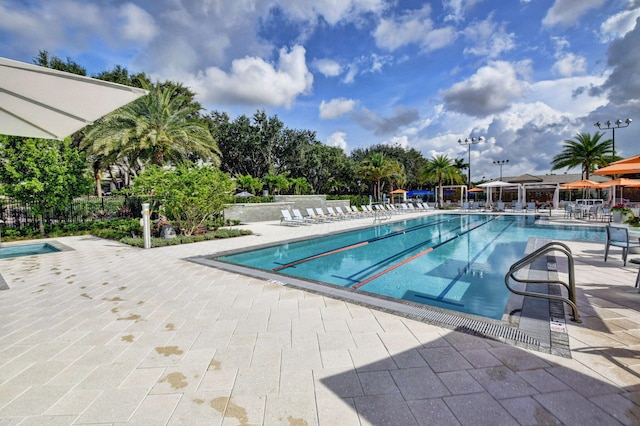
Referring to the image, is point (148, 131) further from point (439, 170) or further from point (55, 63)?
point (439, 170)

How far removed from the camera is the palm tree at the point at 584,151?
78.4ft

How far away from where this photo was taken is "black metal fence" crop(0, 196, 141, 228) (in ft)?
40.1

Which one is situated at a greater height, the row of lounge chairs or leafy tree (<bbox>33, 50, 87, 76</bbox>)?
leafy tree (<bbox>33, 50, 87, 76</bbox>)

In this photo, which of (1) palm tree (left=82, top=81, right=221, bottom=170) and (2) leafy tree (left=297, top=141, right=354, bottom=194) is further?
(2) leafy tree (left=297, top=141, right=354, bottom=194)

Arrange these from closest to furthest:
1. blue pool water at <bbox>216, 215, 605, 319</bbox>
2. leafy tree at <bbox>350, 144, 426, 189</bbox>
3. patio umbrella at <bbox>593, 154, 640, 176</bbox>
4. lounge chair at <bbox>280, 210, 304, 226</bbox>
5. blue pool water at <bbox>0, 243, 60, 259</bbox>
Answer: patio umbrella at <bbox>593, 154, 640, 176</bbox> < blue pool water at <bbox>216, 215, 605, 319</bbox> < blue pool water at <bbox>0, 243, 60, 259</bbox> < lounge chair at <bbox>280, 210, 304, 226</bbox> < leafy tree at <bbox>350, 144, 426, 189</bbox>

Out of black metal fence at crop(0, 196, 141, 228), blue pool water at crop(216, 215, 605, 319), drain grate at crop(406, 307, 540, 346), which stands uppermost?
black metal fence at crop(0, 196, 141, 228)

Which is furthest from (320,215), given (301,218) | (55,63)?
(55,63)

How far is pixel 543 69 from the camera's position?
38.4 ft

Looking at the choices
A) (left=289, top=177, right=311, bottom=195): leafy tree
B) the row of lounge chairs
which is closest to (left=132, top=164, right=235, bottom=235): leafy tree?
the row of lounge chairs

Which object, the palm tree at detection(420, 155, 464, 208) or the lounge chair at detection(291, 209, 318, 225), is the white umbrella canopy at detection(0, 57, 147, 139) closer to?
the lounge chair at detection(291, 209, 318, 225)

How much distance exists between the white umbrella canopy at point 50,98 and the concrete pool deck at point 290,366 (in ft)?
8.95

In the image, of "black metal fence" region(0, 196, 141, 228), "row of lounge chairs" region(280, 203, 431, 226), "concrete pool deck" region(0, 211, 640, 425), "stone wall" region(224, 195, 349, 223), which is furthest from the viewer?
"stone wall" region(224, 195, 349, 223)

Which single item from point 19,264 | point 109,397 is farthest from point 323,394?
point 19,264

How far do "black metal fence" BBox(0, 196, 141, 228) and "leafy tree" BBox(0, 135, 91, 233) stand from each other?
0.87 meters
